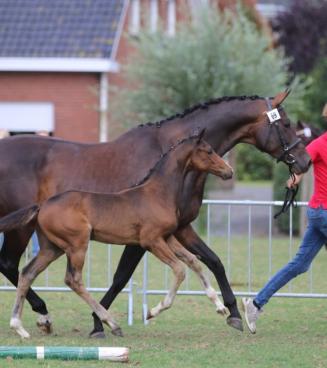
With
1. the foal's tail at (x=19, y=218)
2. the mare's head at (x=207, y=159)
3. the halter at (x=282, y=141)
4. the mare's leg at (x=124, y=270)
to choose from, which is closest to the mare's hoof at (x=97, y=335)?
the mare's leg at (x=124, y=270)

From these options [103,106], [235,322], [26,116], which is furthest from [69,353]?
[26,116]

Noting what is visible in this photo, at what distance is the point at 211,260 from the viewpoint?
8828 mm

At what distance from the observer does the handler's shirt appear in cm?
865

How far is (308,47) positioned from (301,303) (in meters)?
25.0

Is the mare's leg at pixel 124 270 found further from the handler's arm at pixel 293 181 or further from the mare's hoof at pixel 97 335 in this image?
the handler's arm at pixel 293 181

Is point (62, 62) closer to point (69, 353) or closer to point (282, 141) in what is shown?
point (282, 141)

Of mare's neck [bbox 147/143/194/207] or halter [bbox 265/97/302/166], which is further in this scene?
halter [bbox 265/97/302/166]

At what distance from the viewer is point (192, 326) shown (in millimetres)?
9797

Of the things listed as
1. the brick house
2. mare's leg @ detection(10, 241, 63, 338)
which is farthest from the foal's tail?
the brick house

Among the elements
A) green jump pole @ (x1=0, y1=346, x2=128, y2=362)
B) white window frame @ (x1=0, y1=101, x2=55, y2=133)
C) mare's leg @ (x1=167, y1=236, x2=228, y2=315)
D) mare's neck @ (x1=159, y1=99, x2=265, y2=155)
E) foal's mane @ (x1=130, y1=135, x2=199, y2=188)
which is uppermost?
mare's neck @ (x1=159, y1=99, x2=265, y2=155)

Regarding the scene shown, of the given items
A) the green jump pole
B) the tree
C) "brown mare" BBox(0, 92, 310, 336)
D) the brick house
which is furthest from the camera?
the brick house

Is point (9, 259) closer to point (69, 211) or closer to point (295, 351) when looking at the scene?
point (69, 211)

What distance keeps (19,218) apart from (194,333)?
1903mm

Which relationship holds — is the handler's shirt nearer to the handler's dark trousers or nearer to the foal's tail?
the handler's dark trousers
